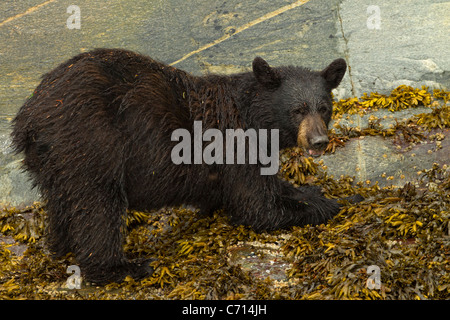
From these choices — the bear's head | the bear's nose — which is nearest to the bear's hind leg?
the bear's head

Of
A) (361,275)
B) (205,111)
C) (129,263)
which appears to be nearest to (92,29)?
(205,111)

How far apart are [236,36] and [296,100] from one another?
396cm

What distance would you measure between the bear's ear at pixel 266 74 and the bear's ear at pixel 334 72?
674mm

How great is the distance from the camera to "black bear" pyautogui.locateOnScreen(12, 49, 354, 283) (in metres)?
6.14

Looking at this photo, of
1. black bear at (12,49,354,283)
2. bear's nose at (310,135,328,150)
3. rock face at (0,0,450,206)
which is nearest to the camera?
black bear at (12,49,354,283)

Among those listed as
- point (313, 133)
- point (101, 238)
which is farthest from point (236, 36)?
point (101, 238)

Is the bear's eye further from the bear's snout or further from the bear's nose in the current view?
the bear's nose

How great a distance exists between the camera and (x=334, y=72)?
23.7 ft

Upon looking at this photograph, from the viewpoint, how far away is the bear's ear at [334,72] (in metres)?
7.15

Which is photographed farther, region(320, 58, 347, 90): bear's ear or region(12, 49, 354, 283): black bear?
region(320, 58, 347, 90): bear's ear

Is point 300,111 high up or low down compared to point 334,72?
down

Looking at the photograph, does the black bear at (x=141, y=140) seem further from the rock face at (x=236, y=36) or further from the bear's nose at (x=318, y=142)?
the rock face at (x=236, y=36)

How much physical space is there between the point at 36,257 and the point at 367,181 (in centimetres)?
468

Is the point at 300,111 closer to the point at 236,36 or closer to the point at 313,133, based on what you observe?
the point at 313,133
